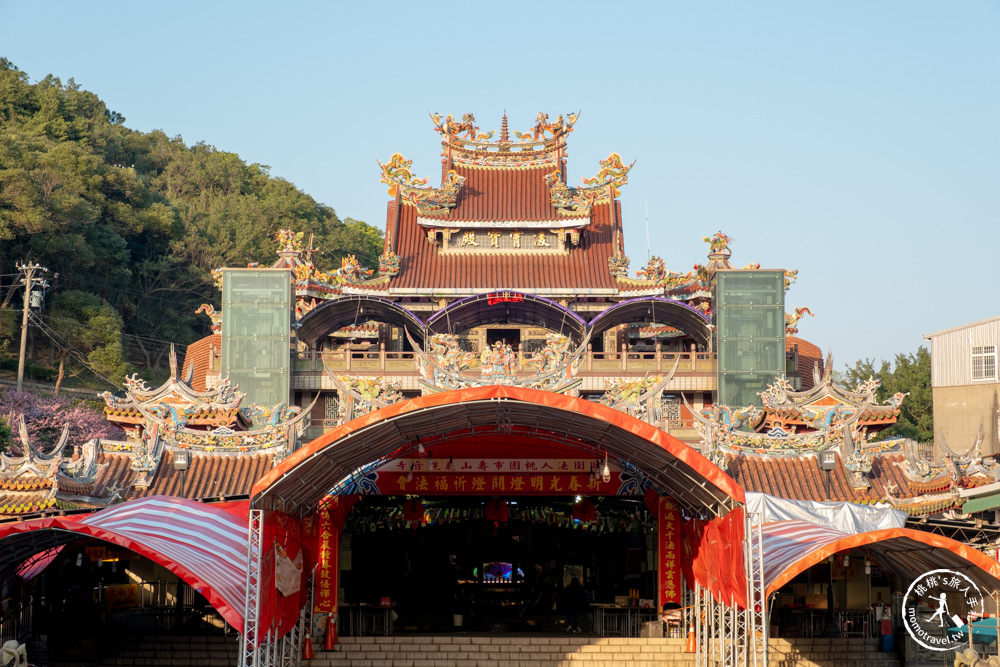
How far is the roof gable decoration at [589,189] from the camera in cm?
3721

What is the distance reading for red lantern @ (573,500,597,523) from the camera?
22.2 metres

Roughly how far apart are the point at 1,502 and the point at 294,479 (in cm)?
704

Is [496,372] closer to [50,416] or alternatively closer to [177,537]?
[177,537]

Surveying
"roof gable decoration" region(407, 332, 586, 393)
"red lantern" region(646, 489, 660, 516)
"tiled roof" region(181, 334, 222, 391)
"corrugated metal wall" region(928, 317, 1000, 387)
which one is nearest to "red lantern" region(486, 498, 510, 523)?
"roof gable decoration" region(407, 332, 586, 393)

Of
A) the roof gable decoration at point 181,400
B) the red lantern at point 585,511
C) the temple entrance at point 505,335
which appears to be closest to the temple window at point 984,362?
the temple entrance at point 505,335

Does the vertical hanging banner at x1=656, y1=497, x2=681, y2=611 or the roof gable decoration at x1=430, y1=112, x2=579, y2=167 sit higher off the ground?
the roof gable decoration at x1=430, y1=112, x2=579, y2=167

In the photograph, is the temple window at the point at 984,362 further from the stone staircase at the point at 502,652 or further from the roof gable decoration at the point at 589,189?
the stone staircase at the point at 502,652

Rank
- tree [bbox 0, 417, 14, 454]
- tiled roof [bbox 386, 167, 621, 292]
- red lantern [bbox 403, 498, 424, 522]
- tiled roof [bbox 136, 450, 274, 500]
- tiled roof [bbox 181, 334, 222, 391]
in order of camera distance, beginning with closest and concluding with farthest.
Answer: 1. tiled roof [bbox 136, 450, 274, 500]
2. red lantern [bbox 403, 498, 424, 522]
3. tree [bbox 0, 417, 14, 454]
4. tiled roof [bbox 181, 334, 222, 391]
5. tiled roof [bbox 386, 167, 621, 292]

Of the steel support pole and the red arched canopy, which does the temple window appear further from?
the steel support pole

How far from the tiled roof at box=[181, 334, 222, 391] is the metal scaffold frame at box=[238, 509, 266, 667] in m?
19.2

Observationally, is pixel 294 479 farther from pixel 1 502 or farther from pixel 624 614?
pixel 624 614

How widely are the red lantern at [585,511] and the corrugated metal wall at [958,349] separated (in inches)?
709

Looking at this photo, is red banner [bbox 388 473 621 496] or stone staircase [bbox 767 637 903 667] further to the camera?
red banner [bbox 388 473 621 496]

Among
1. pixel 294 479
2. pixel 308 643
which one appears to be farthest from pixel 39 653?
pixel 294 479
